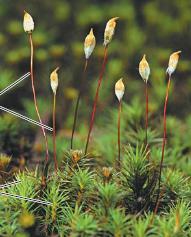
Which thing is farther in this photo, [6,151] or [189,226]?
[6,151]

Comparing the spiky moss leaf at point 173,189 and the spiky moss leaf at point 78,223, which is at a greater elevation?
the spiky moss leaf at point 173,189

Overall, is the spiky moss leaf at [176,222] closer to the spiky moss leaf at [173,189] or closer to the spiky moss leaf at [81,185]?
the spiky moss leaf at [173,189]

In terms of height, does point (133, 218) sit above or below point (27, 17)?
below

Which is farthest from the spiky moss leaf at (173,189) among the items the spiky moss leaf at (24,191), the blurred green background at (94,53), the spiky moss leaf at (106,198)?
the blurred green background at (94,53)

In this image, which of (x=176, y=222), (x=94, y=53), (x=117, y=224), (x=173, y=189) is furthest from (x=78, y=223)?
(x=94, y=53)

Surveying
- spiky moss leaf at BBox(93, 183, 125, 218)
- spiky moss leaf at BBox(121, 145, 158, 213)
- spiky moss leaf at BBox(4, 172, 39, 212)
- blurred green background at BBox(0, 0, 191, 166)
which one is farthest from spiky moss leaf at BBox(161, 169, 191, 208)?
blurred green background at BBox(0, 0, 191, 166)

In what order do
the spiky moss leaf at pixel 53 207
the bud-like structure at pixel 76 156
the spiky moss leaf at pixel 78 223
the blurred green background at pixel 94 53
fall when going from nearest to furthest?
1. the spiky moss leaf at pixel 78 223
2. the spiky moss leaf at pixel 53 207
3. the bud-like structure at pixel 76 156
4. the blurred green background at pixel 94 53

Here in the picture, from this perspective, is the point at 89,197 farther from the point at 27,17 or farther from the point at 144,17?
the point at 144,17

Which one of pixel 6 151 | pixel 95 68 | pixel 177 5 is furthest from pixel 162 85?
pixel 6 151

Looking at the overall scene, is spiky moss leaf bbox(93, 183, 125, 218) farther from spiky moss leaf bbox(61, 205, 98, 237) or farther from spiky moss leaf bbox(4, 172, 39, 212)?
spiky moss leaf bbox(4, 172, 39, 212)
